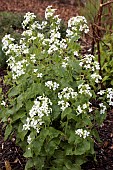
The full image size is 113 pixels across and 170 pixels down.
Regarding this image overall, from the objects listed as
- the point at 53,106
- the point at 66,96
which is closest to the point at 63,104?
the point at 66,96

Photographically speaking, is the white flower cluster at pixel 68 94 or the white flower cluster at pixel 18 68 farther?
the white flower cluster at pixel 18 68

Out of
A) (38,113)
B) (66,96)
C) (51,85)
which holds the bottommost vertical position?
(38,113)

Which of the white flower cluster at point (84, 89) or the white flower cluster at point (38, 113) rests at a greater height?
the white flower cluster at point (84, 89)

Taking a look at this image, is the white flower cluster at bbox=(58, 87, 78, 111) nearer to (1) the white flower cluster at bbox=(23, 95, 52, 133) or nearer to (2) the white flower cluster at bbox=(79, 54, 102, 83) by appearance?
(1) the white flower cluster at bbox=(23, 95, 52, 133)

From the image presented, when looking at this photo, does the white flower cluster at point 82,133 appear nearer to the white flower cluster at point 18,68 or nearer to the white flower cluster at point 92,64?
the white flower cluster at point 92,64

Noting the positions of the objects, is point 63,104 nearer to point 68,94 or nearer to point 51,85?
point 68,94

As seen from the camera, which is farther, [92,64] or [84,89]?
[92,64]

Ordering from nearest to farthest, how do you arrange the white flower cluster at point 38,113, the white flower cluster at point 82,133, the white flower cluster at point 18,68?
the white flower cluster at point 38,113 < the white flower cluster at point 82,133 < the white flower cluster at point 18,68

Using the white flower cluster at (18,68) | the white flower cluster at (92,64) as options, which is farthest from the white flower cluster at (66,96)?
the white flower cluster at (18,68)

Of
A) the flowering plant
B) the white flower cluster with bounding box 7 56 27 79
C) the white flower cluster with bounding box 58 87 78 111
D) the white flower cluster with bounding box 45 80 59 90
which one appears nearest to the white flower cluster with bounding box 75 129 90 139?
the flowering plant

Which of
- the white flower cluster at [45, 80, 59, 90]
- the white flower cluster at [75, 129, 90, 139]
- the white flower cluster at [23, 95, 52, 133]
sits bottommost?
the white flower cluster at [75, 129, 90, 139]
